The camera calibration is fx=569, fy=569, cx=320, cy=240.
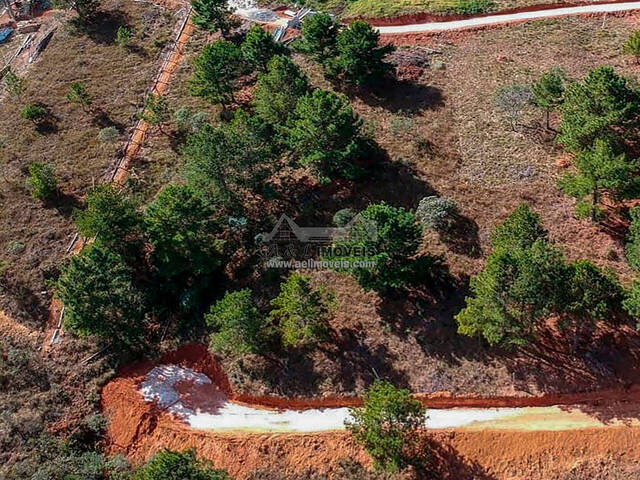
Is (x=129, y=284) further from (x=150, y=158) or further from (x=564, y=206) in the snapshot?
(x=564, y=206)

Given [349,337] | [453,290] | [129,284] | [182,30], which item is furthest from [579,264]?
[182,30]

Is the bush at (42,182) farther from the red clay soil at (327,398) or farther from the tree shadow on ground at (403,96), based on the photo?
the tree shadow on ground at (403,96)

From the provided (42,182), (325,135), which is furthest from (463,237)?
(42,182)

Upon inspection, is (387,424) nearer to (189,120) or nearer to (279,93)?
(279,93)

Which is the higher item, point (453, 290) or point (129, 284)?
point (129, 284)

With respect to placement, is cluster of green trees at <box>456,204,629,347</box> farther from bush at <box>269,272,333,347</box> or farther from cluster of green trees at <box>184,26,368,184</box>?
cluster of green trees at <box>184,26,368,184</box>

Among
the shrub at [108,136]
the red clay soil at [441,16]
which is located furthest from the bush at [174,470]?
the red clay soil at [441,16]
